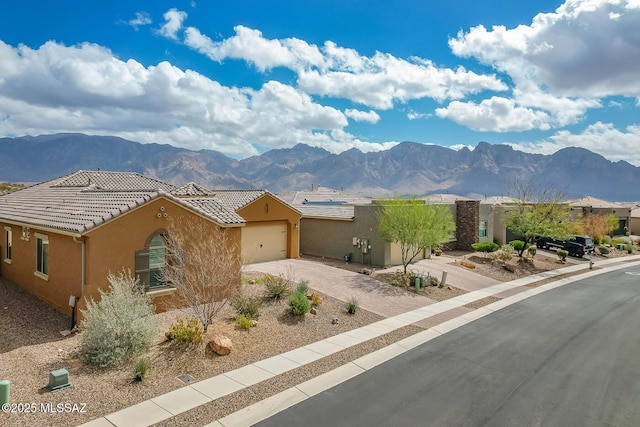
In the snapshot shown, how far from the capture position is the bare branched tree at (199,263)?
13656mm

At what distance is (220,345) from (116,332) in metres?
2.56

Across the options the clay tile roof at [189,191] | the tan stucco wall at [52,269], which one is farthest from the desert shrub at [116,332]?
the clay tile roof at [189,191]

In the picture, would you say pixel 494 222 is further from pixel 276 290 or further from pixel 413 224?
pixel 276 290

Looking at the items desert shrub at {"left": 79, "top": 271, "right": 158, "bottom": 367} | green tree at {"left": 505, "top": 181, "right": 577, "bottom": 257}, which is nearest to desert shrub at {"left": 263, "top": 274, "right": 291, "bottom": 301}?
desert shrub at {"left": 79, "top": 271, "right": 158, "bottom": 367}

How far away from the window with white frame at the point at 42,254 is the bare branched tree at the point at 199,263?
4.46 meters

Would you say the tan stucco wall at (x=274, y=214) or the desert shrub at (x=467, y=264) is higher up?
the tan stucco wall at (x=274, y=214)

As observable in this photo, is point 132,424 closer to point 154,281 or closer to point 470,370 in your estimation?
point 154,281

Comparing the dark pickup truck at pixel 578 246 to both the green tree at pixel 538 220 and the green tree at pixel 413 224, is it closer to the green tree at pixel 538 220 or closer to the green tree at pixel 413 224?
the green tree at pixel 538 220

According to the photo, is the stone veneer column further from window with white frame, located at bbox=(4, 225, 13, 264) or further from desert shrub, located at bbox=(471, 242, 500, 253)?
window with white frame, located at bbox=(4, 225, 13, 264)

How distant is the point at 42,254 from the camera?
15.4 metres

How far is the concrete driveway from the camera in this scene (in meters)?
Answer: 18.0

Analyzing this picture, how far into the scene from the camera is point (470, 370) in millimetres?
10977

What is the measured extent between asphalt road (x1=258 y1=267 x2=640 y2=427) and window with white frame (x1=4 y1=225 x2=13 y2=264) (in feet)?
52.2

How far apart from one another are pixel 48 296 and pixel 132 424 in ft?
30.3
